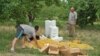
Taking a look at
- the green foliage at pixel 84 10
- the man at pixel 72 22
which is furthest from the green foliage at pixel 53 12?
the man at pixel 72 22

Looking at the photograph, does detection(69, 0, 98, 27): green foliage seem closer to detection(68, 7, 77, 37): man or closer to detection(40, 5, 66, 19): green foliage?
detection(40, 5, 66, 19): green foliage

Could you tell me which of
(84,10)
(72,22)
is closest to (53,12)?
(84,10)

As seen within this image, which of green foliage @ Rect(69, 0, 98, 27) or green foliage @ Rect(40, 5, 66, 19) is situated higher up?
green foliage @ Rect(69, 0, 98, 27)

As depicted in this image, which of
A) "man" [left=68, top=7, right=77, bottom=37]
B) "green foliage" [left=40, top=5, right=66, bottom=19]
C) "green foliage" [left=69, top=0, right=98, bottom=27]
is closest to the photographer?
"man" [left=68, top=7, right=77, bottom=37]

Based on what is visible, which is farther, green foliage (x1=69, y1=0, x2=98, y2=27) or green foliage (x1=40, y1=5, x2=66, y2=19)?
green foliage (x1=40, y1=5, x2=66, y2=19)

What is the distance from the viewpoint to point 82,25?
2688cm

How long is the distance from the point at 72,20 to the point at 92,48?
568 cm

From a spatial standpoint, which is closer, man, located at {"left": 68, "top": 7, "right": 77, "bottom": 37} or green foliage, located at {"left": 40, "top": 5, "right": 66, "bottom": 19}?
man, located at {"left": 68, "top": 7, "right": 77, "bottom": 37}

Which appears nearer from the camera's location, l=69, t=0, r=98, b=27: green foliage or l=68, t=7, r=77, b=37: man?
l=68, t=7, r=77, b=37: man

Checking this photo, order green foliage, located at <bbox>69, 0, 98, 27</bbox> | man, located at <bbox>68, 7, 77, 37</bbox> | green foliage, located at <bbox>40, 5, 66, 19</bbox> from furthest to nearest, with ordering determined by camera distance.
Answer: green foliage, located at <bbox>40, 5, 66, 19</bbox> < green foliage, located at <bbox>69, 0, 98, 27</bbox> < man, located at <bbox>68, 7, 77, 37</bbox>

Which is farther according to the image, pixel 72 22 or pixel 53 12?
pixel 53 12

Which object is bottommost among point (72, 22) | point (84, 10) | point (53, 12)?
point (53, 12)

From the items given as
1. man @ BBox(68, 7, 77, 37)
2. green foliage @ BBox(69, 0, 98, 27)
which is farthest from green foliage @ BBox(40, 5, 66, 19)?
man @ BBox(68, 7, 77, 37)

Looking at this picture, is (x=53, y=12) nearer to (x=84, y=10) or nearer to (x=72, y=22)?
(x=84, y=10)
